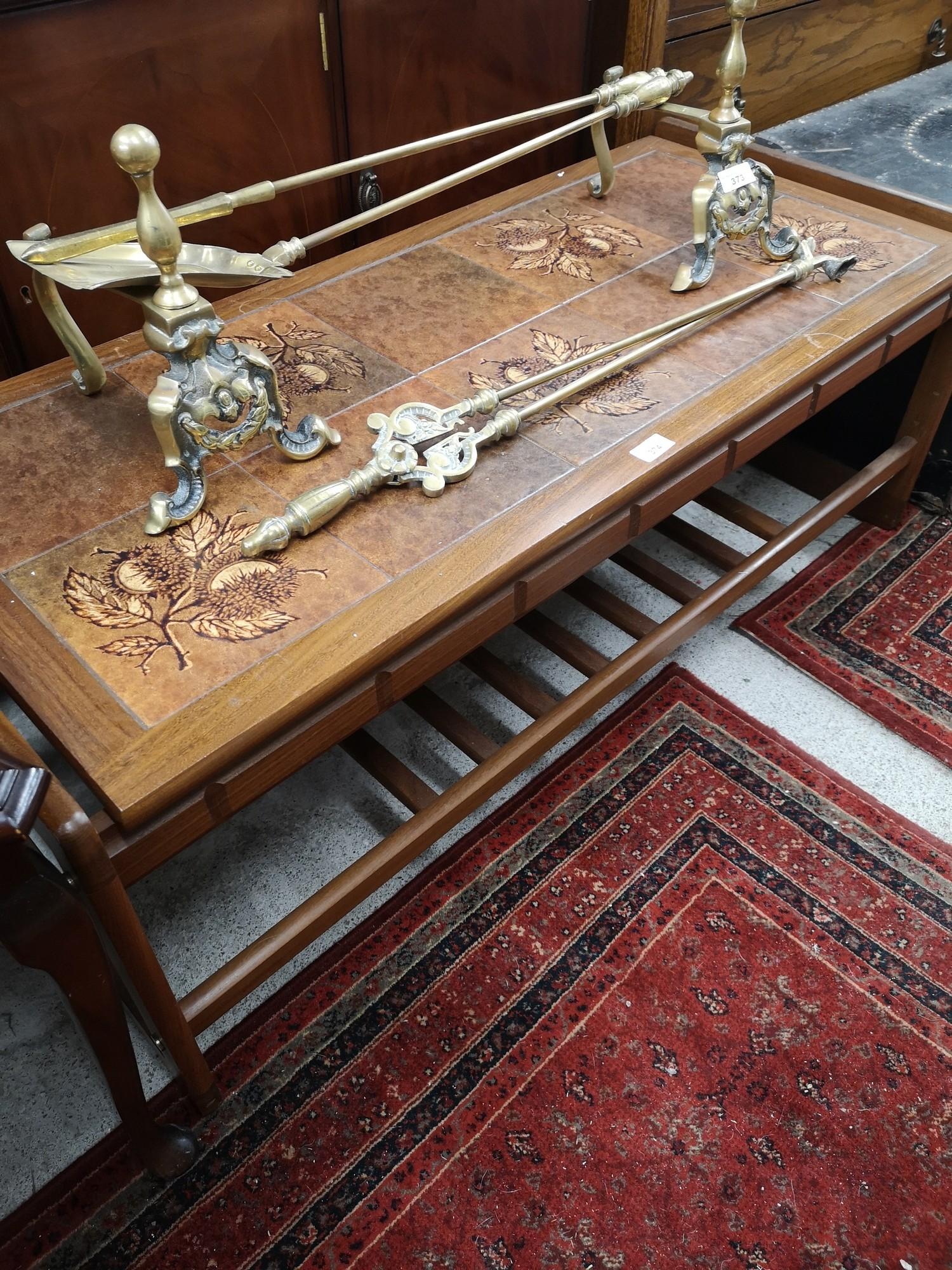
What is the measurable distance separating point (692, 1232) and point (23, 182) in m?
1.77

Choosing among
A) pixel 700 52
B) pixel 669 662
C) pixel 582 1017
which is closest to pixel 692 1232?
pixel 582 1017

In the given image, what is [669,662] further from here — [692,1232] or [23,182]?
[23,182]

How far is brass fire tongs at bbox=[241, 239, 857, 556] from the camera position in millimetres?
1240

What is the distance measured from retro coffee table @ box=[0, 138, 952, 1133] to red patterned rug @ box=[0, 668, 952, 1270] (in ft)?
0.56

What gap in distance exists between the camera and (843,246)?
1.87 m

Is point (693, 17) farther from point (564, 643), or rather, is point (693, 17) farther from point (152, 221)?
point (152, 221)

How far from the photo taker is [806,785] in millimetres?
1784

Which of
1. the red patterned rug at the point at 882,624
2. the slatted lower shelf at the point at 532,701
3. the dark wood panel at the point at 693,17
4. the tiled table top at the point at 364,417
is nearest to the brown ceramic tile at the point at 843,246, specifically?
the tiled table top at the point at 364,417

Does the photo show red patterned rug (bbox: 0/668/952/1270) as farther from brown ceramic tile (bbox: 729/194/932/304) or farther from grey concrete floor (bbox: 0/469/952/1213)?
brown ceramic tile (bbox: 729/194/932/304)

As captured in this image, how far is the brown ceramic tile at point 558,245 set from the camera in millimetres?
1762

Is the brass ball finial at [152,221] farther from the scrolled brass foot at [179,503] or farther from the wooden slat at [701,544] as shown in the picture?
the wooden slat at [701,544]

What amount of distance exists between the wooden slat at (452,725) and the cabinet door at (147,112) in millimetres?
880

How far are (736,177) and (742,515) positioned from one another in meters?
0.64

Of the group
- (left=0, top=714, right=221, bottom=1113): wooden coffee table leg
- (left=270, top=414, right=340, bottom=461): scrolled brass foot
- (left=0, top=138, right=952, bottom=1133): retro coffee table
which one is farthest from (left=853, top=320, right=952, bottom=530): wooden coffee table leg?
(left=0, top=714, right=221, bottom=1113): wooden coffee table leg
